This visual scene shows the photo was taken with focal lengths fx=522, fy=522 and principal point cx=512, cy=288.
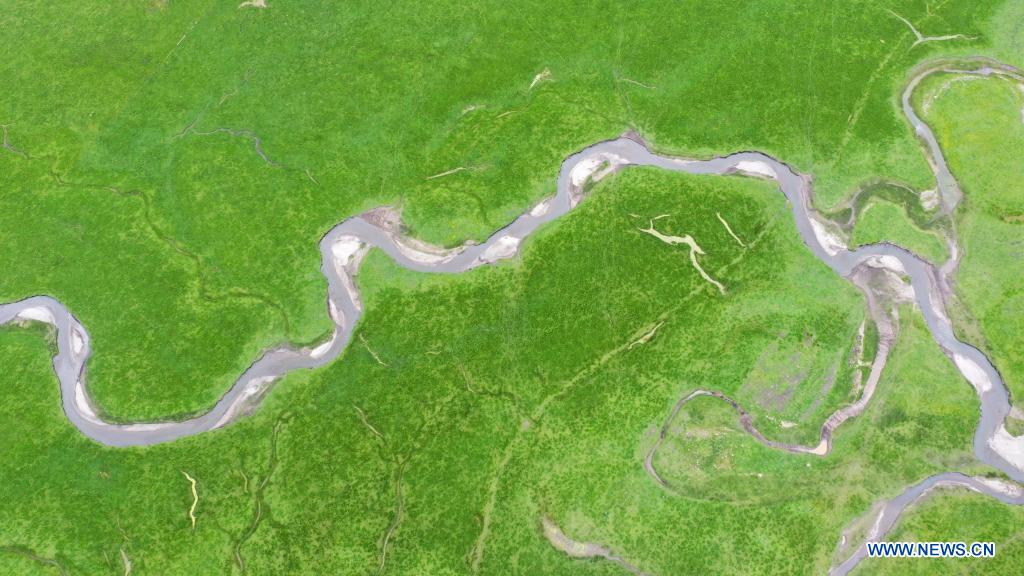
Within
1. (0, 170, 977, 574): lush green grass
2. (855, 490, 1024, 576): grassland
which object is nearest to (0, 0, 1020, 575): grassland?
(0, 170, 977, 574): lush green grass

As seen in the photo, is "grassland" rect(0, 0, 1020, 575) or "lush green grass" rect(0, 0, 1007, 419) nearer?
"grassland" rect(0, 0, 1020, 575)

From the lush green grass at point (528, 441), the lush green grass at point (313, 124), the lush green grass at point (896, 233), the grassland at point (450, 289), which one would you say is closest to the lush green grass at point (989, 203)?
the grassland at point (450, 289)

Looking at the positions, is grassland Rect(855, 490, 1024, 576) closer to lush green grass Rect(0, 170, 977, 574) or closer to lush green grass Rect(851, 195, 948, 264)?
lush green grass Rect(0, 170, 977, 574)

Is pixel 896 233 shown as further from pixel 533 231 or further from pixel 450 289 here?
pixel 450 289

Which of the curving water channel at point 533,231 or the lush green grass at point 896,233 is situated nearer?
the curving water channel at point 533,231

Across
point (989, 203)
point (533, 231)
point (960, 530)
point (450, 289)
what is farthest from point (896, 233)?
point (450, 289)

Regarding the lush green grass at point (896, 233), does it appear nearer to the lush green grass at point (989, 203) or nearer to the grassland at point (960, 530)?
the lush green grass at point (989, 203)

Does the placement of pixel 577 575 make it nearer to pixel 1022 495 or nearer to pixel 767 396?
pixel 767 396
